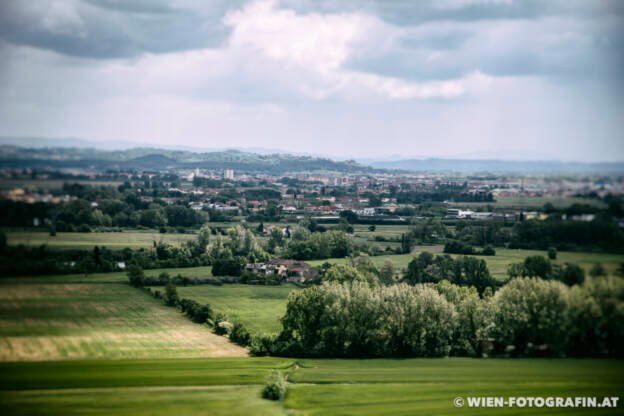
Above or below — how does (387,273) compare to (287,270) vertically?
above

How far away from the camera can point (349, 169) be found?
38.5 m

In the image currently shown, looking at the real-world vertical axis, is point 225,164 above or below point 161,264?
above

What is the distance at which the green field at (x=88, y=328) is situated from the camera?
18.8 metres

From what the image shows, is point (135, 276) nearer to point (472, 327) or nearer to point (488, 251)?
point (472, 327)

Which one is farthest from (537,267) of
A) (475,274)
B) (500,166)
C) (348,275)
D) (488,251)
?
(500,166)

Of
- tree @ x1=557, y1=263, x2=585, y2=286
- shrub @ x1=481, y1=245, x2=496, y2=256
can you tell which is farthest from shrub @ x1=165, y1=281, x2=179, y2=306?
tree @ x1=557, y1=263, x2=585, y2=286

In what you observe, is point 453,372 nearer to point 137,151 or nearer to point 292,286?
point 292,286

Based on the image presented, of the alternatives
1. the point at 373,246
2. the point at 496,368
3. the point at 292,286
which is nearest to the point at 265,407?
the point at 496,368

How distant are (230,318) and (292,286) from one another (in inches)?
219

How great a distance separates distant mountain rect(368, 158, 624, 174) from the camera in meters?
20.5

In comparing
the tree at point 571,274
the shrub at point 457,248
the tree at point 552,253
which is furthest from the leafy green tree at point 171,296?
the tree at point 571,274

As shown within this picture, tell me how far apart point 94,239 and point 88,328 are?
578cm

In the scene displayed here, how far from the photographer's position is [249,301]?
87.0 ft

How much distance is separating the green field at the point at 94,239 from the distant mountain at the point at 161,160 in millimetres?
2754
